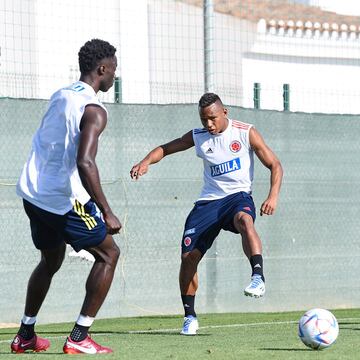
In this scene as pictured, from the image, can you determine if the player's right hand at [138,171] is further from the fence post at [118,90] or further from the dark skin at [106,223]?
the fence post at [118,90]

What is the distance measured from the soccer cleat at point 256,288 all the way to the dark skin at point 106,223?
4.72 ft

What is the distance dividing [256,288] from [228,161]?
4.77 ft

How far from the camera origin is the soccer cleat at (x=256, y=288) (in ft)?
29.9

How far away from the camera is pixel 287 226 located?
46.4ft

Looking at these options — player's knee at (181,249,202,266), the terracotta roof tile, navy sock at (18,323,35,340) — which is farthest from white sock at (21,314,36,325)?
the terracotta roof tile

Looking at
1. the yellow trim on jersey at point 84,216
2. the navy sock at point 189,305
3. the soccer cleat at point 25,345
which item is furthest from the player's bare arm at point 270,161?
the soccer cleat at point 25,345

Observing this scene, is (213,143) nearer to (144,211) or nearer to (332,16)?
(144,211)

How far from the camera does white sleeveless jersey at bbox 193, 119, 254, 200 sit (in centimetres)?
1023

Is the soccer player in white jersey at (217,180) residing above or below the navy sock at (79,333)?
above

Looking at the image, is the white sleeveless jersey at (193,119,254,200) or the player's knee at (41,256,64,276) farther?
the white sleeveless jersey at (193,119,254,200)

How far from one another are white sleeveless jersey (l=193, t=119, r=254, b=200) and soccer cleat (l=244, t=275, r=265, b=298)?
1.11m

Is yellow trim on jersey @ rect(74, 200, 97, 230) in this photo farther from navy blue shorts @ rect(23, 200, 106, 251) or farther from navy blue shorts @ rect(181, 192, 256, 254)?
navy blue shorts @ rect(181, 192, 256, 254)

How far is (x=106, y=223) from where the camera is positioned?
7691 mm

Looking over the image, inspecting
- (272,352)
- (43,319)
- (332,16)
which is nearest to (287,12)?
(332,16)
